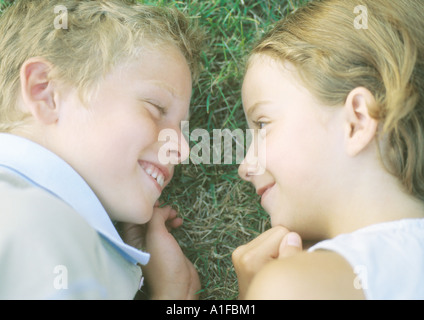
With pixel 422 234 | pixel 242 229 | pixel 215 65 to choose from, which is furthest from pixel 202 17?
pixel 422 234

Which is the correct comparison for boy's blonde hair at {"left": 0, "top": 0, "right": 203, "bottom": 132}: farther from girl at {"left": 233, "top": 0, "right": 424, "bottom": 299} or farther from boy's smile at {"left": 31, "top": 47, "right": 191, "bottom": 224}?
girl at {"left": 233, "top": 0, "right": 424, "bottom": 299}

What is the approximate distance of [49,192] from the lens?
60.0 inches

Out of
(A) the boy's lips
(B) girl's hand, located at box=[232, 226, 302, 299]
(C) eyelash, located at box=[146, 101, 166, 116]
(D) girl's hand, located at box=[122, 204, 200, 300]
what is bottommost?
(D) girl's hand, located at box=[122, 204, 200, 300]

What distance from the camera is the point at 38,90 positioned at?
161 centimetres

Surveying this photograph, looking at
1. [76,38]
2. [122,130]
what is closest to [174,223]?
[122,130]

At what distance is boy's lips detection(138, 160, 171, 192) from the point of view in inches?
67.9

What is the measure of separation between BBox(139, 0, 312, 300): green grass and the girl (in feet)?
1.08

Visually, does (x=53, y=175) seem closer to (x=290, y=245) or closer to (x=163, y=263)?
(x=163, y=263)

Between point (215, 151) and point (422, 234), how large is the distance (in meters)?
0.89

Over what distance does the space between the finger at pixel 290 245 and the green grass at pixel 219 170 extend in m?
0.36

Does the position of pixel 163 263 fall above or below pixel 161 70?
below

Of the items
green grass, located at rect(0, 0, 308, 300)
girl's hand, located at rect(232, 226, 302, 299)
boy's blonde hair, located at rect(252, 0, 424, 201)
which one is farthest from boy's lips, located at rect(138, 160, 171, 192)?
boy's blonde hair, located at rect(252, 0, 424, 201)

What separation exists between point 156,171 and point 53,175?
0.36m
